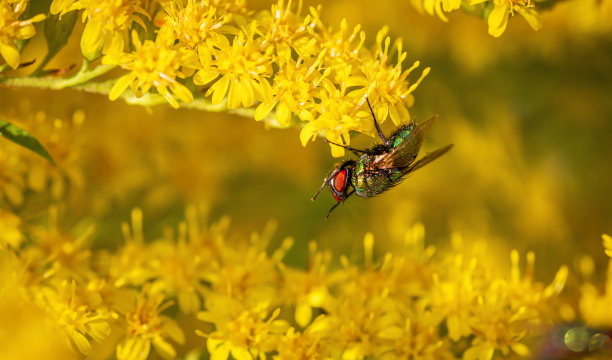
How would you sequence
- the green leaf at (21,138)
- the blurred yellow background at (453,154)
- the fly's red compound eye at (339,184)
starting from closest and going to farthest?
the green leaf at (21,138), the fly's red compound eye at (339,184), the blurred yellow background at (453,154)

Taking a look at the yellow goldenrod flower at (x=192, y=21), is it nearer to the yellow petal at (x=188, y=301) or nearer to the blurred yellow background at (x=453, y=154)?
the yellow petal at (x=188, y=301)

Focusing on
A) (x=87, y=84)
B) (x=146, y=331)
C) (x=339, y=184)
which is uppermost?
(x=87, y=84)

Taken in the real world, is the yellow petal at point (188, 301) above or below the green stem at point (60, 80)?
below

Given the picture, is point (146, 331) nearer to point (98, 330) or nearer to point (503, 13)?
point (98, 330)

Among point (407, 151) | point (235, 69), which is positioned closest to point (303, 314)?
point (407, 151)

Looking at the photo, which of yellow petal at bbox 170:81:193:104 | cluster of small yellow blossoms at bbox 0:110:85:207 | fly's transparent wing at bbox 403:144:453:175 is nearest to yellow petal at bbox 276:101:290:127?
yellow petal at bbox 170:81:193:104

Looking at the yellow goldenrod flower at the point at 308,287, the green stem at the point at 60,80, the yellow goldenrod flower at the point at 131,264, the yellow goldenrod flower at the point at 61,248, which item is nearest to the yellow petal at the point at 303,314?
the yellow goldenrod flower at the point at 308,287

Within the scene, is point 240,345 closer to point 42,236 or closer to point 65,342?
point 65,342
